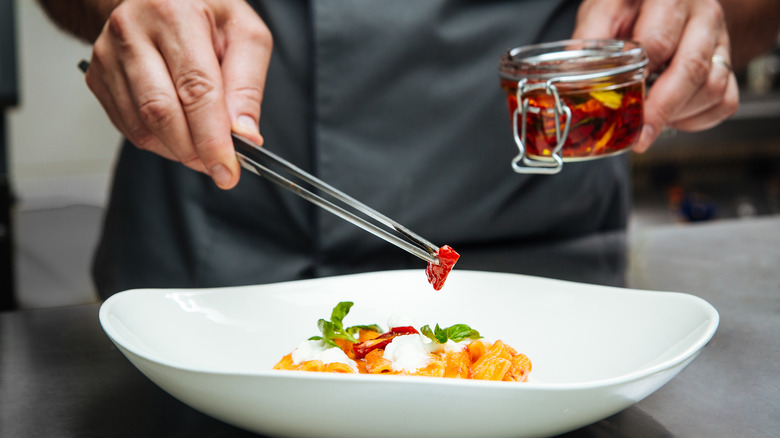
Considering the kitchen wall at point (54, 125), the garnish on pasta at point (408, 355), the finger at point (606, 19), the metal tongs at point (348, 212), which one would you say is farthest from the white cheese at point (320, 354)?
the kitchen wall at point (54, 125)

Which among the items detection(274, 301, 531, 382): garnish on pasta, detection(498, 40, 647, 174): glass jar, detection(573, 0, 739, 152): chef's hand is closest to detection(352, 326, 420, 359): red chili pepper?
detection(274, 301, 531, 382): garnish on pasta

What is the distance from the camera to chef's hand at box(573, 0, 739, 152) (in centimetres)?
84

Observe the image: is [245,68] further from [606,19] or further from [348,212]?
[606,19]

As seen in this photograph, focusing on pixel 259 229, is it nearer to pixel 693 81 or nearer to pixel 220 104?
pixel 220 104

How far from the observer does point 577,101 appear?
0.70 meters

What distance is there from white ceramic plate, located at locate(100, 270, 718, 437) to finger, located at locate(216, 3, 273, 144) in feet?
0.54

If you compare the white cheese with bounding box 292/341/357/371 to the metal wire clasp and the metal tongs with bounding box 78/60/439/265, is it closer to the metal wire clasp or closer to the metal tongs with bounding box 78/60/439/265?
the metal tongs with bounding box 78/60/439/265

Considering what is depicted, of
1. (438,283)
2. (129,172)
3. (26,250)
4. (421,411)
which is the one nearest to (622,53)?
(438,283)

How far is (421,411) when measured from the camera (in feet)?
1.40

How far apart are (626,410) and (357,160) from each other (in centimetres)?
60

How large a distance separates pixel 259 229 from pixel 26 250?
1.19 meters

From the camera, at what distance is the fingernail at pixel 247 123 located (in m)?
0.72

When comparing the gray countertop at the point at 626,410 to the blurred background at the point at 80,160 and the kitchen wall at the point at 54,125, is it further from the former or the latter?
the kitchen wall at the point at 54,125

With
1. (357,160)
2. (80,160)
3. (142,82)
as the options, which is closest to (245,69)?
(142,82)
